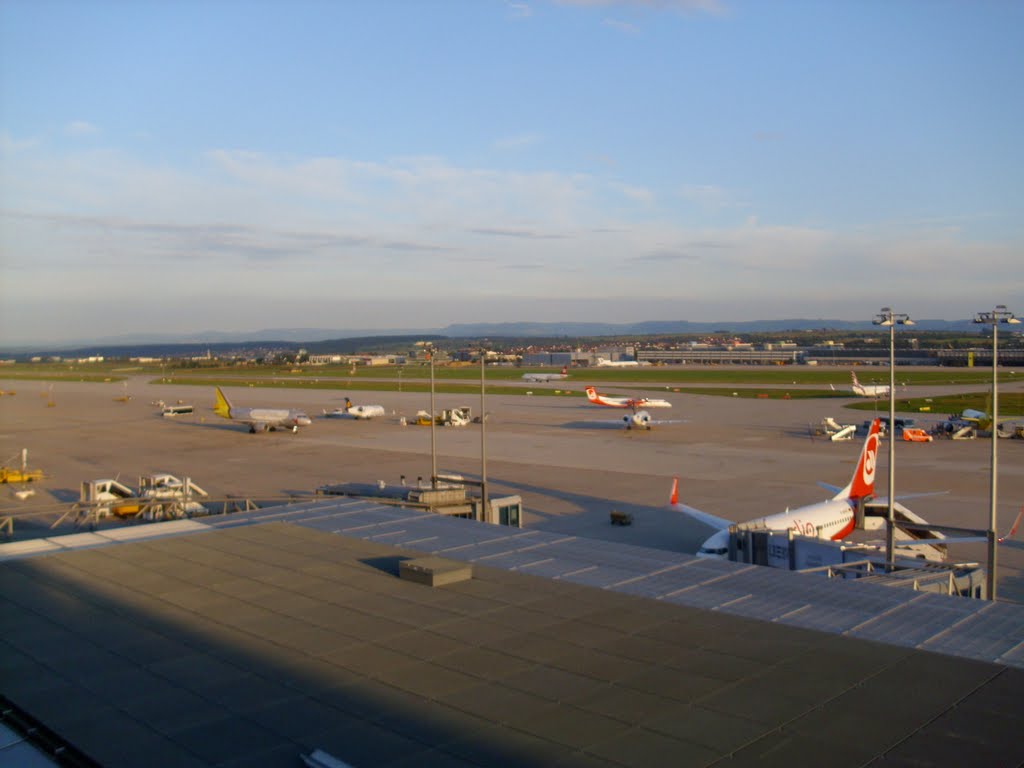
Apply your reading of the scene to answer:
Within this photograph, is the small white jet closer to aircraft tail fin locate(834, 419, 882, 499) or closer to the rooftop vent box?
aircraft tail fin locate(834, 419, 882, 499)

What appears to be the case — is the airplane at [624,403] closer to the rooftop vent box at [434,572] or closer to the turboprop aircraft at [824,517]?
the turboprop aircraft at [824,517]

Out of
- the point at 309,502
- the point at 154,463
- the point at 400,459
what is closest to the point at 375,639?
the point at 309,502

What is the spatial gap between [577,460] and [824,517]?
28330 mm

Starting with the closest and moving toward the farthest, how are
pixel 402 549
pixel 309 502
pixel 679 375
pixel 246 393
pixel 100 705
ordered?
1. pixel 100 705
2. pixel 402 549
3. pixel 309 502
4. pixel 246 393
5. pixel 679 375

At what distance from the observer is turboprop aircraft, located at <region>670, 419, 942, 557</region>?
30700 millimetres

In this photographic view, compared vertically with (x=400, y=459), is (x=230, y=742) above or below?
above

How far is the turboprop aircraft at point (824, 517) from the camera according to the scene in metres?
30.7

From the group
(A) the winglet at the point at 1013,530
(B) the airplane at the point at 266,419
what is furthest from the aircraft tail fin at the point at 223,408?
(A) the winglet at the point at 1013,530

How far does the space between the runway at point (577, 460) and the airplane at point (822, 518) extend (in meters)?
4.22

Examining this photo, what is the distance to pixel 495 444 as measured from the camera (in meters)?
70.2

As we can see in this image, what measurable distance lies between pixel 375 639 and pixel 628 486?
36.7 m

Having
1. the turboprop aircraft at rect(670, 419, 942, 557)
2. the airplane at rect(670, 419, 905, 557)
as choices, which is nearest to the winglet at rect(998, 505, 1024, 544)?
the turboprop aircraft at rect(670, 419, 942, 557)

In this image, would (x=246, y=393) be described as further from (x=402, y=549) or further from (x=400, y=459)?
(x=402, y=549)

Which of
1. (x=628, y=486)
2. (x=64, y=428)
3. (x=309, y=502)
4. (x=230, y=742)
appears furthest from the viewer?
(x=64, y=428)
